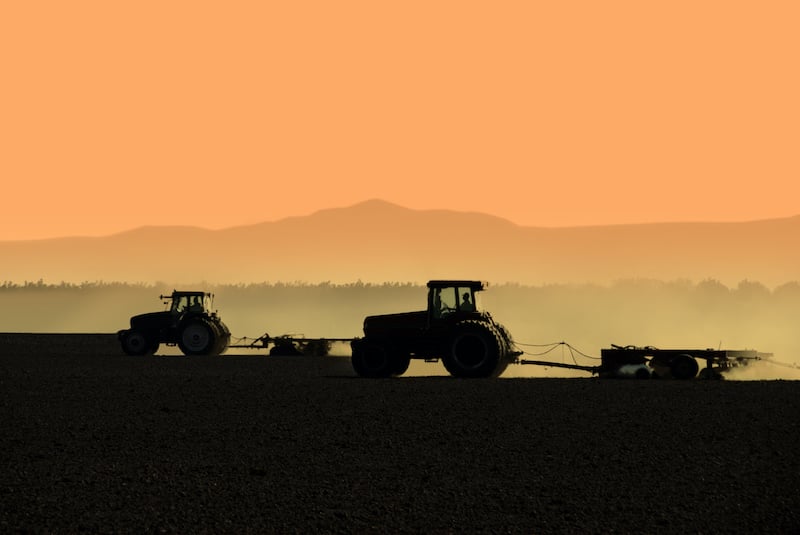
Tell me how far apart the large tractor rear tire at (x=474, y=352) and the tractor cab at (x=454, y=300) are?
2.85 ft

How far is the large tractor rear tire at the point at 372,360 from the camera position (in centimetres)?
2923

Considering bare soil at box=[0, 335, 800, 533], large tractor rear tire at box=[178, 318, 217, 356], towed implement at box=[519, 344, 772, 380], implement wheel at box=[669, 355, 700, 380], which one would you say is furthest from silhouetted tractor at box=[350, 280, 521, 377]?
large tractor rear tire at box=[178, 318, 217, 356]

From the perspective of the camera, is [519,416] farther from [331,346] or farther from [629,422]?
[331,346]

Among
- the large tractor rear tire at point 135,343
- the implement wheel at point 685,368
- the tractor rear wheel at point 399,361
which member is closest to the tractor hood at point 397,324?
the tractor rear wheel at point 399,361

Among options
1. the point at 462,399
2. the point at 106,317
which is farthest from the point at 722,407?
the point at 106,317

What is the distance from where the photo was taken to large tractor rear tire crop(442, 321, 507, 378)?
27.5 meters

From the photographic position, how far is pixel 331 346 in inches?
1657

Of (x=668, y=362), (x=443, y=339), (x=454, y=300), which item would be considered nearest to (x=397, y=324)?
(x=443, y=339)

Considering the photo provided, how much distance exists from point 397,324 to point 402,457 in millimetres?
14092

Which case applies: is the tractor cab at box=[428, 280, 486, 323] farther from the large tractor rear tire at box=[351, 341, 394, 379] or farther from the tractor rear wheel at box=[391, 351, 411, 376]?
the large tractor rear tire at box=[351, 341, 394, 379]

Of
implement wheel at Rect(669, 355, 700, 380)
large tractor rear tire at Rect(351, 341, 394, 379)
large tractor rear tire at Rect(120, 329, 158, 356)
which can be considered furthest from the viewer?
large tractor rear tire at Rect(120, 329, 158, 356)

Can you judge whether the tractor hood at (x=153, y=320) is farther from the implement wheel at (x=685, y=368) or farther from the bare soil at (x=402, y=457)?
the implement wheel at (x=685, y=368)

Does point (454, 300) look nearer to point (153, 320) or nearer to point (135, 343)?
point (153, 320)

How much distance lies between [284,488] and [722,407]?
11.0m
